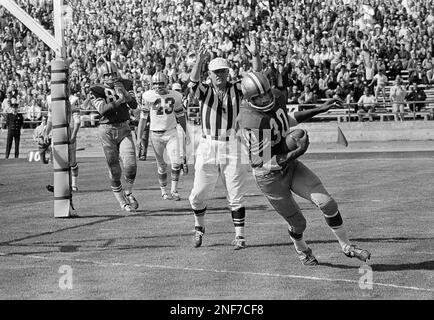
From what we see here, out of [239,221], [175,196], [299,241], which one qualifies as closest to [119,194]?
[175,196]

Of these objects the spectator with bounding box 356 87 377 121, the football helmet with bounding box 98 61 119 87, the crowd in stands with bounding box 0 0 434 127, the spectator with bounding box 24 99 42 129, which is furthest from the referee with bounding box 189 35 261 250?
the spectator with bounding box 24 99 42 129

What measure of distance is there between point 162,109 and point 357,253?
8013 mm

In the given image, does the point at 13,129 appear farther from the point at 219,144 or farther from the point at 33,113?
the point at 219,144

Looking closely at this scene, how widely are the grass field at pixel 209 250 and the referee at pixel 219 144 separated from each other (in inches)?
19.6

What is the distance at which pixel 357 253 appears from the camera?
33.7 ft

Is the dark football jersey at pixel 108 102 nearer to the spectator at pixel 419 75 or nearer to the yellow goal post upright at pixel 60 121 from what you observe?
the yellow goal post upright at pixel 60 121

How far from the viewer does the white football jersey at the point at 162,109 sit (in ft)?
57.8

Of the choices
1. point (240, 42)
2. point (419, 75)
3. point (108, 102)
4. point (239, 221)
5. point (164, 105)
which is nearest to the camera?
point (239, 221)

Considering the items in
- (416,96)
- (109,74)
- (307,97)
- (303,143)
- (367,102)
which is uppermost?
(109,74)

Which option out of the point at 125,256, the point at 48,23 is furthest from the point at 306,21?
the point at 125,256

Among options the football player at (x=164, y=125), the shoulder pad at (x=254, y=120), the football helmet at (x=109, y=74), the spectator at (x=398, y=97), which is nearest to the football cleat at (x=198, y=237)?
the shoulder pad at (x=254, y=120)

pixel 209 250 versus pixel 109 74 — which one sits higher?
pixel 109 74

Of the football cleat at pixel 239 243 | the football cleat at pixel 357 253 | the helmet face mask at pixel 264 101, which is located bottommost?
Result: the football cleat at pixel 239 243

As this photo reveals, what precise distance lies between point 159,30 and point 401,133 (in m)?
12.5
